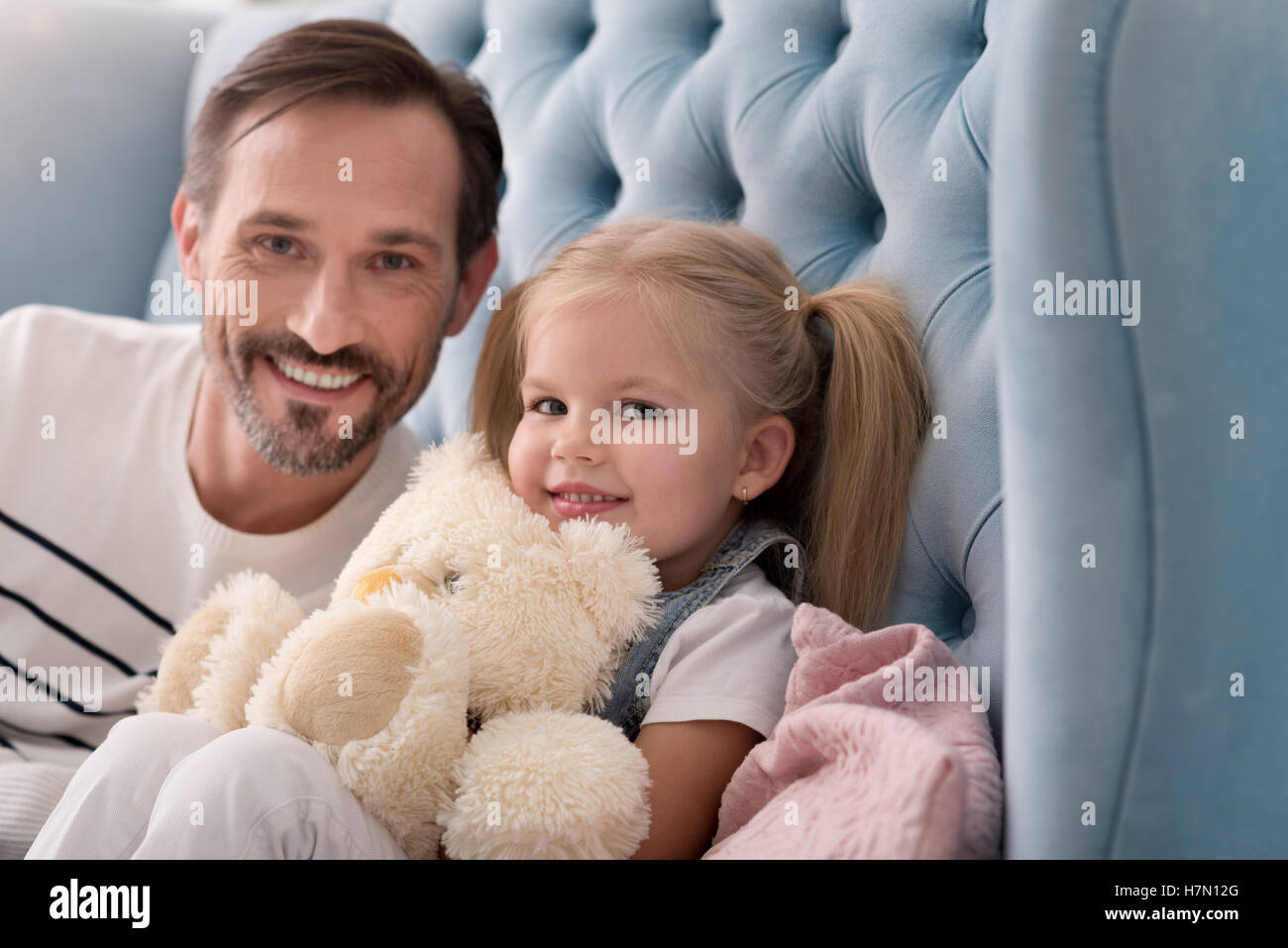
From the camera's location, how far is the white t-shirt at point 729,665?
2.55 ft

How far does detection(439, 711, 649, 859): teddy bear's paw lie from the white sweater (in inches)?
20.6

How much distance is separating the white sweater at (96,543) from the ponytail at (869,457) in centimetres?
61

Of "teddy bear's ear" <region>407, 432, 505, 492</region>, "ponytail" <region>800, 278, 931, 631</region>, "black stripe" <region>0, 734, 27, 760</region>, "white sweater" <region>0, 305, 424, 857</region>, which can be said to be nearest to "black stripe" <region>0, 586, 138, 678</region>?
"white sweater" <region>0, 305, 424, 857</region>

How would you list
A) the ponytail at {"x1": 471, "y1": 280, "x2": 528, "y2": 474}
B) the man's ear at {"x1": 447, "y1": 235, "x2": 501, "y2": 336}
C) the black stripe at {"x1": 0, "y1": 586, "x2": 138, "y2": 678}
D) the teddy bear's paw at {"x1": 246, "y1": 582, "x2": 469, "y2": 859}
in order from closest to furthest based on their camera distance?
the teddy bear's paw at {"x1": 246, "y1": 582, "x2": 469, "y2": 859} → the ponytail at {"x1": 471, "y1": 280, "x2": 528, "y2": 474} → the black stripe at {"x1": 0, "y1": 586, "x2": 138, "y2": 678} → the man's ear at {"x1": 447, "y1": 235, "x2": 501, "y2": 336}

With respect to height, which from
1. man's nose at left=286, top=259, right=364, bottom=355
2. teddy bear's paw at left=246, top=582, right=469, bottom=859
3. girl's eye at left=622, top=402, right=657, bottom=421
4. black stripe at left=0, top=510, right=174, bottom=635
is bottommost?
teddy bear's paw at left=246, top=582, right=469, bottom=859

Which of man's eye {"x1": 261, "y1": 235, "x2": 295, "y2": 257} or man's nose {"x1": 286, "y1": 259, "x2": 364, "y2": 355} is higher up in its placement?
man's eye {"x1": 261, "y1": 235, "x2": 295, "y2": 257}

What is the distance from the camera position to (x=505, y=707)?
2.59 ft

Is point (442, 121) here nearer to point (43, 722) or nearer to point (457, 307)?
point (457, 307)

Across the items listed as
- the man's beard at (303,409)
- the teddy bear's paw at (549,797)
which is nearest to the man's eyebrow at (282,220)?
the man's beard at (303,409)

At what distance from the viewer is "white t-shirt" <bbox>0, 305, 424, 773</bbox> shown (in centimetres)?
118

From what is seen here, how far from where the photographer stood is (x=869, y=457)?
90 centimetres

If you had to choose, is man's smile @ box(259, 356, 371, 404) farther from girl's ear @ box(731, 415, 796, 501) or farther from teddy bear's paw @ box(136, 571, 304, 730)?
girl's ear @ box(731, 415, 796, 501)

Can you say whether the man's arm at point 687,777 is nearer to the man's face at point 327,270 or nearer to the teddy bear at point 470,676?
the teddy bear at point 470,676

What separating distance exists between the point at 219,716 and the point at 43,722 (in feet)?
1.42
